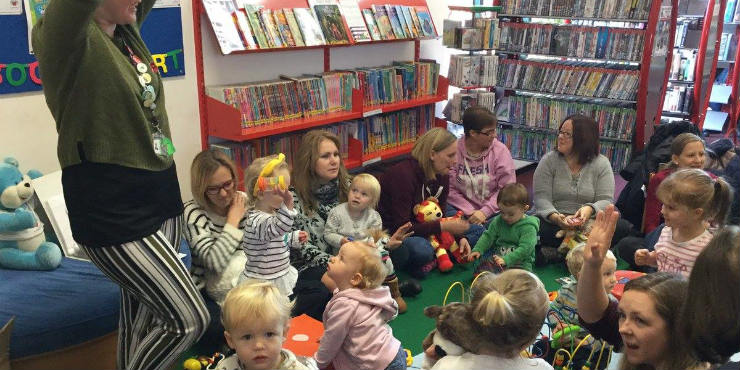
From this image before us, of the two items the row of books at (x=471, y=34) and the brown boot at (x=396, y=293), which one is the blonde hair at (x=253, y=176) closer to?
the brown boot at (x=396, y=293)

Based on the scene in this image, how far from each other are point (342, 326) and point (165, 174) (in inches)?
33.5

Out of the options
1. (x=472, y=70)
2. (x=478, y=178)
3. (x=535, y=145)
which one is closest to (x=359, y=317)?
(x=478, y=178)

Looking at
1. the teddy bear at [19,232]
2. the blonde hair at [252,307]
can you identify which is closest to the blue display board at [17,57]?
the teddy bear at [19,232]

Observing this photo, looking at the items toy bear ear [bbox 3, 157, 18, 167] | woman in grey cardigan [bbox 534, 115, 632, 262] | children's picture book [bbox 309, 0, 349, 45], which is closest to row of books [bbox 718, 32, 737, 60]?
woman in grey cardigan [bbox 534, 115, 632, 262]

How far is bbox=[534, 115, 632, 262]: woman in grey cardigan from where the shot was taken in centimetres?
430

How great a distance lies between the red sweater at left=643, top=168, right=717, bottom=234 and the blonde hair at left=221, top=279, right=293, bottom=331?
119 inches

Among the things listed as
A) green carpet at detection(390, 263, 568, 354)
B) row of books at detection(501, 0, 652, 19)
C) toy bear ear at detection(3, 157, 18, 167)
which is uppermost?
row of books at detection(501, 0, 652, 19)

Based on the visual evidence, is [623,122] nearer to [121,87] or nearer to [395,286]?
[395,286]

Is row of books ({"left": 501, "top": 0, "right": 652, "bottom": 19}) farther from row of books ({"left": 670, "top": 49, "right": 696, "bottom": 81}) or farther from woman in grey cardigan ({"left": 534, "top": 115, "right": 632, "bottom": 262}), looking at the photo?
woman in grey cardigan ({"left": 534, "top": 115, "right": 632, "bottom": 262})

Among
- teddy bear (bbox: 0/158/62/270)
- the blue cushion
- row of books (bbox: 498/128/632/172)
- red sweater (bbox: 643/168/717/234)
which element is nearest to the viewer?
the blue cushion

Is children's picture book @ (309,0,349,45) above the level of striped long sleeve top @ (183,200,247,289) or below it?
above

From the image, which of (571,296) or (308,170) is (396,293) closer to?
(308,170)

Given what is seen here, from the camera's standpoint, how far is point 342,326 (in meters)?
2.39

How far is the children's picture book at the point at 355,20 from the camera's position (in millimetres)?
4816
